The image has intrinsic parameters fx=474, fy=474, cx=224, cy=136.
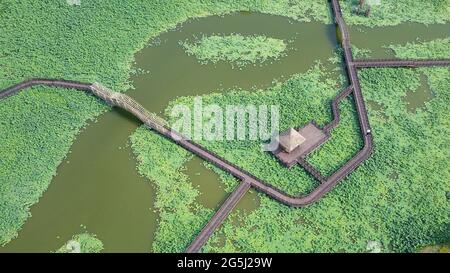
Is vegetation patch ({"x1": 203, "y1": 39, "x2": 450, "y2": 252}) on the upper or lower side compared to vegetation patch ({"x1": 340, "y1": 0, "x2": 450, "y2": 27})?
lower

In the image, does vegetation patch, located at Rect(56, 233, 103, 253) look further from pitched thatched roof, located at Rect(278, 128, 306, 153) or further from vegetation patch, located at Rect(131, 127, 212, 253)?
pitched thatched roof, located at Rect(278, 128, 306, 153)

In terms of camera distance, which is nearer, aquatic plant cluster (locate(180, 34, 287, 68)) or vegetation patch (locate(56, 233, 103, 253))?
vegetation patch (locate(56, 233, 103, 253))

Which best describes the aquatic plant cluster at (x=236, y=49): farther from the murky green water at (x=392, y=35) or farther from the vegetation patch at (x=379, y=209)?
the vegetation patch at (x=379, y=209)

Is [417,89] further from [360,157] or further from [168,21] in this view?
[168,21]

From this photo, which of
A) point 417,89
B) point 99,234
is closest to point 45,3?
point 99,234

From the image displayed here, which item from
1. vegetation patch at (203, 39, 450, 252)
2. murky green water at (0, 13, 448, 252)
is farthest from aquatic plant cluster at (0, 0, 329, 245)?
vegetation patch at (203, 39, 450, 252)

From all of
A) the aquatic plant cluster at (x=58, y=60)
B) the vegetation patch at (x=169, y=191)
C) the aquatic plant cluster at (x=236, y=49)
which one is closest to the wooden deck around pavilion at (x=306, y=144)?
the vegetation patch at (x=169, y=191)

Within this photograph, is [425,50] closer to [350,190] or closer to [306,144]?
[306,144]
